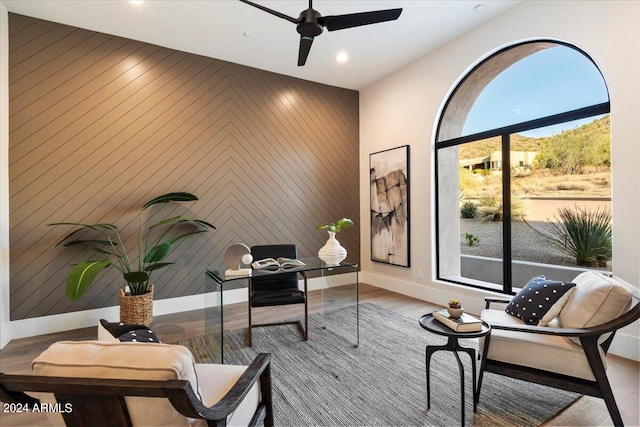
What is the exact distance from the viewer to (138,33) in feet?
12.0

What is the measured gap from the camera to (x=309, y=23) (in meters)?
2.37

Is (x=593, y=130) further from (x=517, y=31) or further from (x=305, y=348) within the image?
(x=305, y=348)

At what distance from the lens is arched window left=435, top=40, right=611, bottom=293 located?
3008mm

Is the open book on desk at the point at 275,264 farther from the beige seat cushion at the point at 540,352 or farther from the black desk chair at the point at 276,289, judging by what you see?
the beige seat cushion at the point at 540,352

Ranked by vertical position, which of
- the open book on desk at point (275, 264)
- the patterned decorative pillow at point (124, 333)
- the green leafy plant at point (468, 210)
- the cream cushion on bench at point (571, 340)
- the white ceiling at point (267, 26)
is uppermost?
the white ceiling at point (267, 26)

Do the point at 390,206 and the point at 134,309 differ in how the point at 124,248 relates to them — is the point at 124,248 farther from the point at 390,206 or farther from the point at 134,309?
the point at 390,206

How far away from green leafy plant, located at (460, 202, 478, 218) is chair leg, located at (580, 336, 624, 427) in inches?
96.6

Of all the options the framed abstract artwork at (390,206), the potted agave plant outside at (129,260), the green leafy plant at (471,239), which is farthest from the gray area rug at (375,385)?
the framed abstract artwork at (390,206)

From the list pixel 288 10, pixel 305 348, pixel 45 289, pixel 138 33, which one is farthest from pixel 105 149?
pixel 305 348

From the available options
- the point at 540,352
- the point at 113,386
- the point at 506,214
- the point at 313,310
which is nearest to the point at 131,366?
the point at 113,386

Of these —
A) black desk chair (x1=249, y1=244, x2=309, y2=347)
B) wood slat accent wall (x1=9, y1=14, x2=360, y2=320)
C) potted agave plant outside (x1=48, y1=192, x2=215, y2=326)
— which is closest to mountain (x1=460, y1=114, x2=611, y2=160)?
wood slat accent wall (x1=9, y1=14, x2=360, y2=320)

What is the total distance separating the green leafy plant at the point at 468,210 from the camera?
4.03 meters

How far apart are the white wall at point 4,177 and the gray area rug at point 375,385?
6.04 feet

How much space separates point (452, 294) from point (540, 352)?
2.17 m
